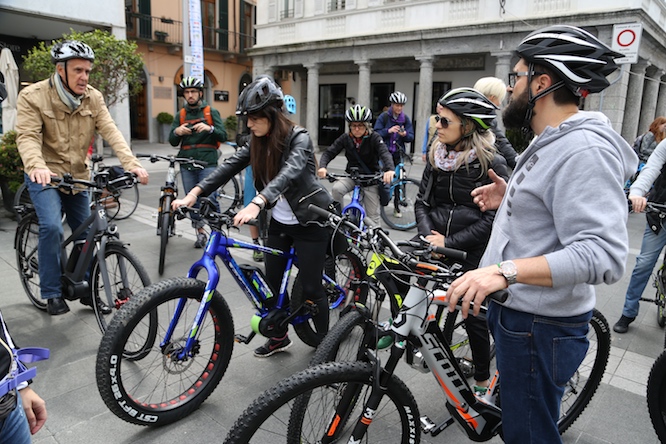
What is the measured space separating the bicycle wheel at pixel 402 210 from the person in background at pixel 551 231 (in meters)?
6.32

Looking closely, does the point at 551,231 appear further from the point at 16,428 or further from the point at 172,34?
the point at 172,34

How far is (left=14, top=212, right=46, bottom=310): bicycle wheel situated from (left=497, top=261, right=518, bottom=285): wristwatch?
4.10 m

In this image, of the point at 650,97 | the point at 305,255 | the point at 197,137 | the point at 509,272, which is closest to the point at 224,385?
the point at 305,255

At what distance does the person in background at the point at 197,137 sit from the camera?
20.6 ft

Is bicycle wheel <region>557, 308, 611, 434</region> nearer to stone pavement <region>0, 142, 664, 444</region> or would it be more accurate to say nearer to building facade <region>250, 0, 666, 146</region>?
stone pavement <region>0, 142, 664, 444</region>

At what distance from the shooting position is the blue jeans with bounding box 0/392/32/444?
1334 mm

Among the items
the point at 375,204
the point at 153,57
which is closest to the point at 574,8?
the point at 375,204

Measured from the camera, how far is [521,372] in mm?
1784

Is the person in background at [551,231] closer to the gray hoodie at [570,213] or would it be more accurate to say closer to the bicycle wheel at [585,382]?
the gray hoodie at [570,213]

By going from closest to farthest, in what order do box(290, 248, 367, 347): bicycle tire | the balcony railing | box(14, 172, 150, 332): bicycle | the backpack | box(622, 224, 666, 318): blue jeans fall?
box(290, 248, 367, 347): bicycle tire < box(14, 172, 150, 332): bicycle < box(622, 224, 666, 318): blue jeans < the backpack < the balcony railing

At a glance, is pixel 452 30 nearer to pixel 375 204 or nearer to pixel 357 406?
pixel 375 204

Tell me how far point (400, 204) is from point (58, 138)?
5.82 metres

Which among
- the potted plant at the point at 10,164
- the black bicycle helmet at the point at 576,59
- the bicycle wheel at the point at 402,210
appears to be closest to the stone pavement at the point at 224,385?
the black bicycle helmet at the point at 576,59

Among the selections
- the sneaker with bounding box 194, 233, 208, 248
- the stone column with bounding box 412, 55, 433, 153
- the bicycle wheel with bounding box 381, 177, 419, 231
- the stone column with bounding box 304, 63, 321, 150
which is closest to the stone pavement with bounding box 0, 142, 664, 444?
the sneaker with bounding box 194, 233, 208, 248
